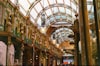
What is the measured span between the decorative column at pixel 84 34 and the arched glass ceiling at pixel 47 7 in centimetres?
1988

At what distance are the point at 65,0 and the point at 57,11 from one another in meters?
4.70

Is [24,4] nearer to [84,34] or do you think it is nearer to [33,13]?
[33,13]

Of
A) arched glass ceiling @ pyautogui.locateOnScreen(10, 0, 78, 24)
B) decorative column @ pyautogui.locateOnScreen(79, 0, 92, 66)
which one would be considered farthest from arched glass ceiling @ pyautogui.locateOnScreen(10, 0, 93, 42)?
decorative column @ pyautogui.locateOnScreen(79, 0, 92, 66)

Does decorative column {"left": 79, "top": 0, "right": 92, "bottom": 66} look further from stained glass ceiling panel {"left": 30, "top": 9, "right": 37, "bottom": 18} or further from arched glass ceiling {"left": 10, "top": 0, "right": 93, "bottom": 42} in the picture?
stained glass ceiling panel {"left": 30, "top": 9, "right": 37, "bottom": 18}

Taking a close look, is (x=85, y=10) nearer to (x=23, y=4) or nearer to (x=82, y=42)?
(x=82, y=42)

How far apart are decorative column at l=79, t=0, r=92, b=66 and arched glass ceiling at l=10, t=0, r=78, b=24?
1988 centimetres

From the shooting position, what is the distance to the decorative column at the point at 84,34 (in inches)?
151

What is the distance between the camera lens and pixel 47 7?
103 ft

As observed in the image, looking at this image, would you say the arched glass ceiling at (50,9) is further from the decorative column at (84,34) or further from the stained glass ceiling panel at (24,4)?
the decorative column at (84,34)

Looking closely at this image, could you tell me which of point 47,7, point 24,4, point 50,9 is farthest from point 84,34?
point 50,9

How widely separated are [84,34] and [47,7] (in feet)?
91.6

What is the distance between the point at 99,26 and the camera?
4270mm

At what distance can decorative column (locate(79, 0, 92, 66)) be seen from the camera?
3844 mm

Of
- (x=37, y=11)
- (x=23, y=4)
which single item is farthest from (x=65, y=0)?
(x=23, y=4)
